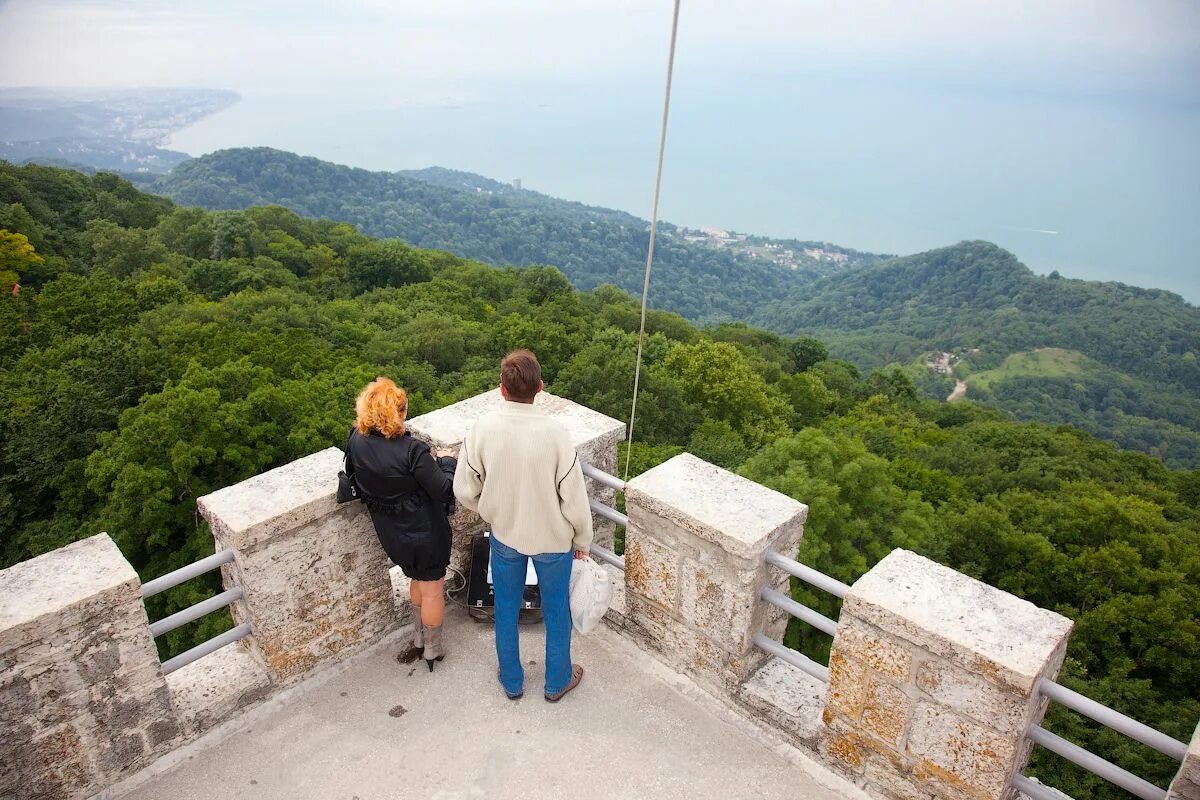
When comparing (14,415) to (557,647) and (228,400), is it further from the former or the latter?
(557,647)

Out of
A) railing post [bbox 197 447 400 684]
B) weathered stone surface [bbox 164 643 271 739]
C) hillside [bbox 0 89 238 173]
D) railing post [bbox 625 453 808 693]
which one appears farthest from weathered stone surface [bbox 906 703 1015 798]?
hillside [bbox 0 89 238 173]

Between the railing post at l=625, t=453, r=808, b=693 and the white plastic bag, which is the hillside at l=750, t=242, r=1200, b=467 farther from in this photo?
the white plastic bag

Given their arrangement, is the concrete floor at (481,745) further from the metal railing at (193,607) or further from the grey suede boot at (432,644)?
the metal railing at (193,607)

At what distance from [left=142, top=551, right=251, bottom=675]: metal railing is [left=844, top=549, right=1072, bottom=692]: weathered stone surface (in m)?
2.98

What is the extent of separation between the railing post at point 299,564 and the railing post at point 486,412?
0.54 metres

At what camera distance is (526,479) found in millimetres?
3365

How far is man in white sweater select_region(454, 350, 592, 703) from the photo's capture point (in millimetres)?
3328

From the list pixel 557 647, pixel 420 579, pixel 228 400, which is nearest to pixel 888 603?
pixel 557 647

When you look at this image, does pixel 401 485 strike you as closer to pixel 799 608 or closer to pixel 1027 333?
pixel 799 608

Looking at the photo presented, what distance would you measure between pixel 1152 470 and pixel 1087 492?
1405cm

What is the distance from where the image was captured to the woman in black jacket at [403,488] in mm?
3527

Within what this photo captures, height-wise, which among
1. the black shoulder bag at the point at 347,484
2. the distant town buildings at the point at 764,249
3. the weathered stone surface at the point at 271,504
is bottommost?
the distant town buildings at the point at 764,249

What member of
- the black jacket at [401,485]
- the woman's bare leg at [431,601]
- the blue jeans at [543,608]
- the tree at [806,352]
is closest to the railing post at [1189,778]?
the blue jeans at [543,608]

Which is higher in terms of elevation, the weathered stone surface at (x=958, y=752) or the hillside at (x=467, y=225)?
the weathered stone surface at (x=958, y=752)
